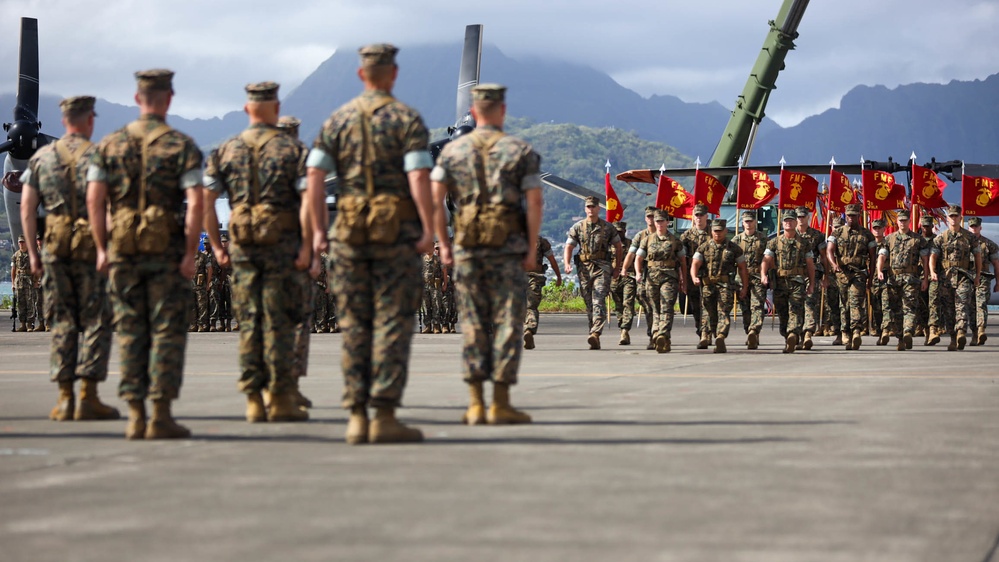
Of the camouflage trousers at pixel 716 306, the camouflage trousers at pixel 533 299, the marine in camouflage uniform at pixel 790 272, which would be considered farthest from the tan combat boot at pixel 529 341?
the marine in camouflage uniform at pixel 790 272

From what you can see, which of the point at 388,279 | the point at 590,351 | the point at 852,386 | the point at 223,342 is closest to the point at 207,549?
the point at 388,279

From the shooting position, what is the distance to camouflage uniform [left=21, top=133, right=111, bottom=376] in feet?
30.2

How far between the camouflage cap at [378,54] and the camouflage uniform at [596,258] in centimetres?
1199

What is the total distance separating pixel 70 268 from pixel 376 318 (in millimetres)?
2667

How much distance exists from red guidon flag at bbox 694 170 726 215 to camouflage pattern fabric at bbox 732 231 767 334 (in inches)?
463

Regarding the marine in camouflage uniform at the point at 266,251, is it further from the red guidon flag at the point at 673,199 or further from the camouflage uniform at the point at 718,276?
the red guidon flag at the point at 673,199

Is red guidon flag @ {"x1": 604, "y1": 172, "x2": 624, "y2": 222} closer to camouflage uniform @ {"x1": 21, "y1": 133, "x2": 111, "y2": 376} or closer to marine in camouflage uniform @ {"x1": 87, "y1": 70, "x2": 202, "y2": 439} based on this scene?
camouflage uniform @ {"x1": 21, "y1": 133, "x2": 111, "y2": 376}

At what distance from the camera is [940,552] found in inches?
190

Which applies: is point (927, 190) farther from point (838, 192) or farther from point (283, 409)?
point (283, 409)

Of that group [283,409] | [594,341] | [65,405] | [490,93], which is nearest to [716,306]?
[594,341]

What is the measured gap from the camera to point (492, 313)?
8.85 m

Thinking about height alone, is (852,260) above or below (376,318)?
above

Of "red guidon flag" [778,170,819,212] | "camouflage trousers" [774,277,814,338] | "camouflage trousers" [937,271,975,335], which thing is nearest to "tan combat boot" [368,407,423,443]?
"camouflage trousers" [774,277,814,338]

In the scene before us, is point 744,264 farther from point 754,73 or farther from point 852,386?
point 754,73
